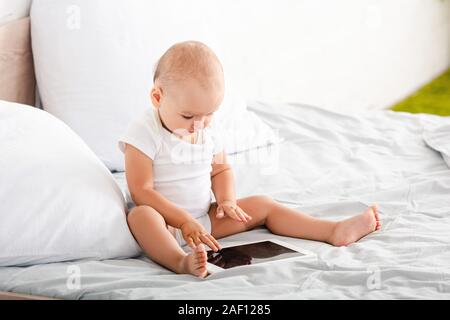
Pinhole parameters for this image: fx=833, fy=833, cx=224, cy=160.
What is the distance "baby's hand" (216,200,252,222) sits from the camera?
5.19 ft

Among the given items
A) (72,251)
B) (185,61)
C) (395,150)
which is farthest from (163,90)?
(395,150)

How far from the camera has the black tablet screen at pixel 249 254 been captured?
1.47m

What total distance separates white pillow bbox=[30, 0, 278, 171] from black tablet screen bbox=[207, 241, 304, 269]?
56 cm

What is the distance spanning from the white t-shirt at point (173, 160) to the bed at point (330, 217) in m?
0.11

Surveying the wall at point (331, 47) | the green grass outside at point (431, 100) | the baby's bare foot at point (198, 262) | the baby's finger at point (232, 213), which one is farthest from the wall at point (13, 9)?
the green grass outside at point (431, 100)

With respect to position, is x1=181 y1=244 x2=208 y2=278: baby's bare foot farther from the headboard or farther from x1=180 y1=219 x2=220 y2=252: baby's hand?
the headboard

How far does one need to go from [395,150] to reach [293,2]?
105 cm

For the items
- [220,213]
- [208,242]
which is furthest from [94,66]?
[208,242]

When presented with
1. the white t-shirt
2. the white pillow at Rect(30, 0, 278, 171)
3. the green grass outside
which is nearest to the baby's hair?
the white t-shirt

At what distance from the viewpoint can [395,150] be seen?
2188mm

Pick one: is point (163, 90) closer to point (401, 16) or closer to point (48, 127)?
point (48, 127)

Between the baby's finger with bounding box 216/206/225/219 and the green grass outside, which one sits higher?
the baby's finger with bounding box 216/206/225/219

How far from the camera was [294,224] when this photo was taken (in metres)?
1.63
